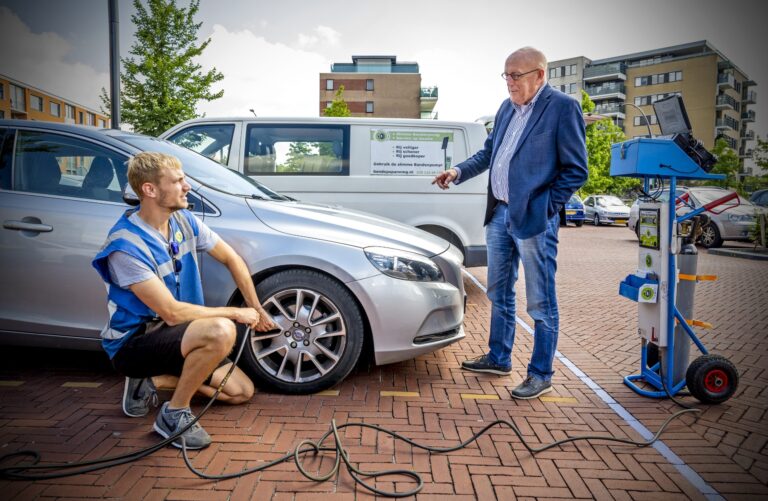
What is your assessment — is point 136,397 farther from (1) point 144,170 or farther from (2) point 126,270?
(1) point 144,170

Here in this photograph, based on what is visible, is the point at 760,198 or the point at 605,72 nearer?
the point at 760,198

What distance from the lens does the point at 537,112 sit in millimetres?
3342

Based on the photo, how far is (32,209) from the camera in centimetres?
329

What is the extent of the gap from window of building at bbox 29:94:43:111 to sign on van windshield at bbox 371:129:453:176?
70.3 metres

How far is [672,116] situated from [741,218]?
41.1ft

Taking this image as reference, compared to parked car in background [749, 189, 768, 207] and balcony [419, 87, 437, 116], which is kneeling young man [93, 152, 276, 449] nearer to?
parked car in background [749, 189, 768, 207]

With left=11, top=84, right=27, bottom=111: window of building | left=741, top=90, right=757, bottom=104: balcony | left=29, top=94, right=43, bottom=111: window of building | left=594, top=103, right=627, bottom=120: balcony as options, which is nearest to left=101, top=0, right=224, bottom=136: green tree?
left=11, top=84, right=27, bottom=111: window of building

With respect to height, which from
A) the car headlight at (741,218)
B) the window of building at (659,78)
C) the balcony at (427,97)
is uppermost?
the window of building at (659,78)

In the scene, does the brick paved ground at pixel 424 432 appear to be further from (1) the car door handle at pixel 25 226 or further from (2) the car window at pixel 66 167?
(2) the car window at pixel 66 167

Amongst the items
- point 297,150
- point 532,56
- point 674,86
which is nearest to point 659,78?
point 674,86

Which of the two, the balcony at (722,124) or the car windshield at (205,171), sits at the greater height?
the balcony at (722,124)

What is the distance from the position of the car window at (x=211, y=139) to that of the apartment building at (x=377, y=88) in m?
55.8

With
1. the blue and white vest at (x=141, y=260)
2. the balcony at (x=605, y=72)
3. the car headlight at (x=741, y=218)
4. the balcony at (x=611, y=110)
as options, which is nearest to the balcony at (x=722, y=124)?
the balcony at (x=611, y=110)

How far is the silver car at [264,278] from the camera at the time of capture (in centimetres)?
319
